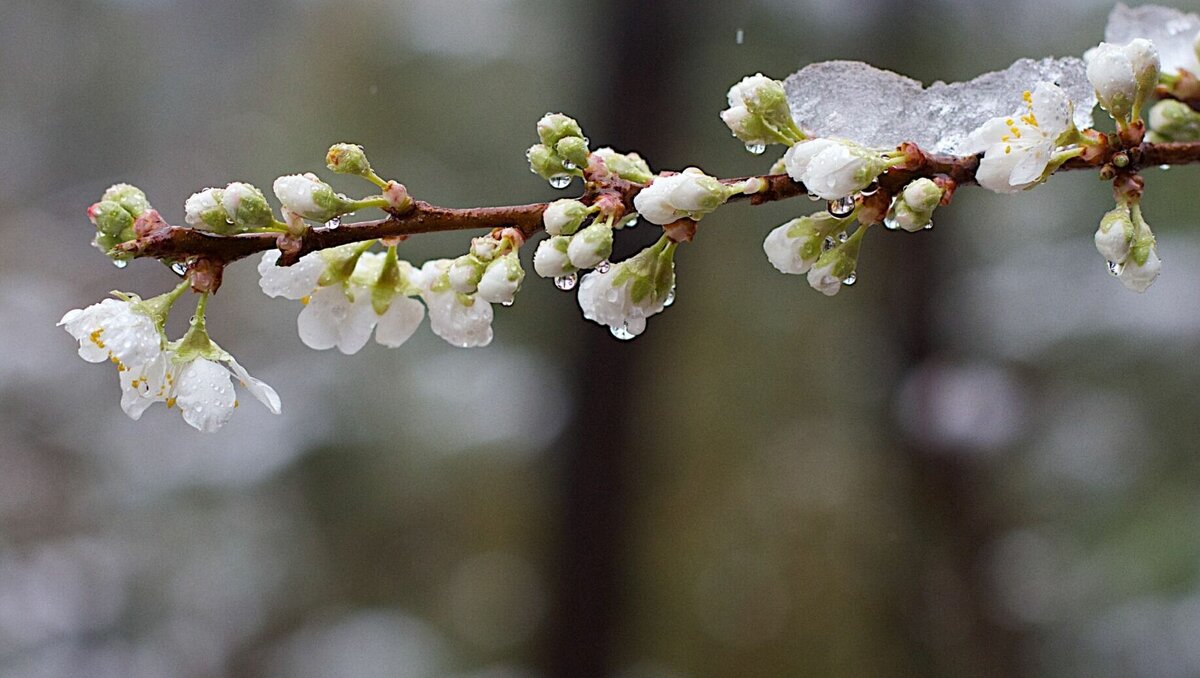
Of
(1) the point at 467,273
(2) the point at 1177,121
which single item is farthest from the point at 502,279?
(2) the point at 1177,121

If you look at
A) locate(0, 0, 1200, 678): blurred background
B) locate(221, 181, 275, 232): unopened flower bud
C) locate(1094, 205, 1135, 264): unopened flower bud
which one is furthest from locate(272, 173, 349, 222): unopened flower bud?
locate(0, 0, 1200, 678): blurred background

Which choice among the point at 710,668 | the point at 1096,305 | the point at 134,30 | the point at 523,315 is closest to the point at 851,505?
the point at 710,668

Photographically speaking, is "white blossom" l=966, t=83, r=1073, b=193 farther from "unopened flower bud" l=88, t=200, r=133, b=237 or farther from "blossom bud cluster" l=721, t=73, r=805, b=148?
"unopened flower bud" l=88, t=200, r=133, b=237

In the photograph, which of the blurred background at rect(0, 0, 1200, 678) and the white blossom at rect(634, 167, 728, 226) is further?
the blurred background at rect(0, 0, 1200, 678)

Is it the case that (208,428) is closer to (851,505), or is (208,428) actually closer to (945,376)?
(945,376)

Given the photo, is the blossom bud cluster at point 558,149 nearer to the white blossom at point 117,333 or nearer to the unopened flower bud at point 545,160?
the unopened flower bud at point 545,160

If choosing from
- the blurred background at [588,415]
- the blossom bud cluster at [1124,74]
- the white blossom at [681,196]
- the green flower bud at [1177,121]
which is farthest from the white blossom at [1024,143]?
the blurred background at [588,415]
